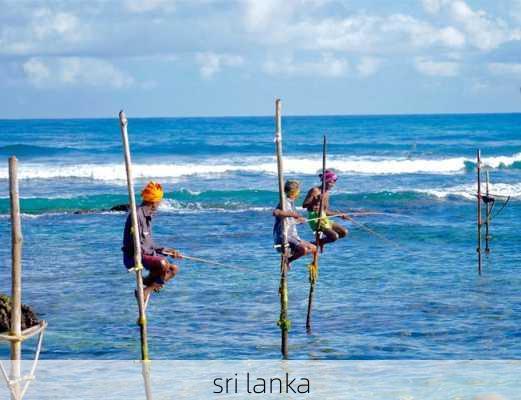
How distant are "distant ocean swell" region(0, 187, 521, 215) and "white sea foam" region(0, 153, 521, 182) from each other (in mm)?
6465

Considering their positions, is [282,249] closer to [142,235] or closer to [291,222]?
[291,222]

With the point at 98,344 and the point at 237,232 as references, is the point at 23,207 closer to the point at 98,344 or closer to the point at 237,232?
the point at 237,232

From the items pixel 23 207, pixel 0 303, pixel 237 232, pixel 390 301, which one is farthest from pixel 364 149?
pixel 0 303

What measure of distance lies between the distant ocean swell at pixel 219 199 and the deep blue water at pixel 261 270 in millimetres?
66

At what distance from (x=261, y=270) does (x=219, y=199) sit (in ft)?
40.4

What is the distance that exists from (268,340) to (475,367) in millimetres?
2676

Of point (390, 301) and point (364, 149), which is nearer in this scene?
point (390, 301)

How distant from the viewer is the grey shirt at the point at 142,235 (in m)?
9.48

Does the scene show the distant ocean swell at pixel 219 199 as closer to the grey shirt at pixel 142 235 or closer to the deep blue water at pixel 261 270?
the deep blue water at pixel 261 270

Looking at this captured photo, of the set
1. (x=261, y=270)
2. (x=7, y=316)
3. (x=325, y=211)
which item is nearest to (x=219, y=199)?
(x=261, y=270)

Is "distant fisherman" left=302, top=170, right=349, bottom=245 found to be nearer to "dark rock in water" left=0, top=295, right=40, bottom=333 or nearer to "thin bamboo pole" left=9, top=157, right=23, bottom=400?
"dark rock in water" left=0, top=295, right=40, bottom=333

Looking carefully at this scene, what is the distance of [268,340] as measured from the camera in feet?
42.4

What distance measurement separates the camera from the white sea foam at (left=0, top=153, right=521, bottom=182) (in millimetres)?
37750

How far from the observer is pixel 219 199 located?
30.1 m
